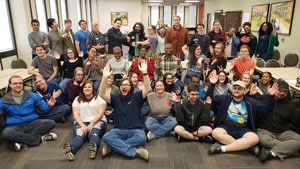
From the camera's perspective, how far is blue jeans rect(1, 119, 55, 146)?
8.87 feet

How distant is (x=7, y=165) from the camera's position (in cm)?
247

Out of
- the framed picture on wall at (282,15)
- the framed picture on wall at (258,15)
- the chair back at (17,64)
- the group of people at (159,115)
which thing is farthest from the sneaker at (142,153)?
the framed picture on wall at (258,15)

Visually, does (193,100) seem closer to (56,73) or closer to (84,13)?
(56,73)

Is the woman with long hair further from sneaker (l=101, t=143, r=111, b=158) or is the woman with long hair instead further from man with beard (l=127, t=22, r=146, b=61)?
sneaker (l=101, t=143, r=111, b=158)

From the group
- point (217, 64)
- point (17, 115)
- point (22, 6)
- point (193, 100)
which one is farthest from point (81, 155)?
point (22, 6)

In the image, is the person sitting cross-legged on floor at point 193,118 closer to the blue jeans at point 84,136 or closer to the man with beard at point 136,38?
the blue jeans at point 84,136

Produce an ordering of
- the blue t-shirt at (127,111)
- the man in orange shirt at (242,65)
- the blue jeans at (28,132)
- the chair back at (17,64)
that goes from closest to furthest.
→ the blue jeans at (28,132) < the blue t-shirt at (127,111) < the man in orange shirt at (242,65) < the chair back at (17,64)

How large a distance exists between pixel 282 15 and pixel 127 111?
206 inches

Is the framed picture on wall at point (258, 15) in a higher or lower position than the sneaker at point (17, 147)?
higher

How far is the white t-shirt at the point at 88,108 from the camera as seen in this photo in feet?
9.43

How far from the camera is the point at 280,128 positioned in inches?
109

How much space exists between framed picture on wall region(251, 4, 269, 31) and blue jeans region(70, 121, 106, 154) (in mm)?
6075

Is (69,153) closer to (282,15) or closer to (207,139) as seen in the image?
(207,139)

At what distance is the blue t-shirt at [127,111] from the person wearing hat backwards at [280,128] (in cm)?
148
